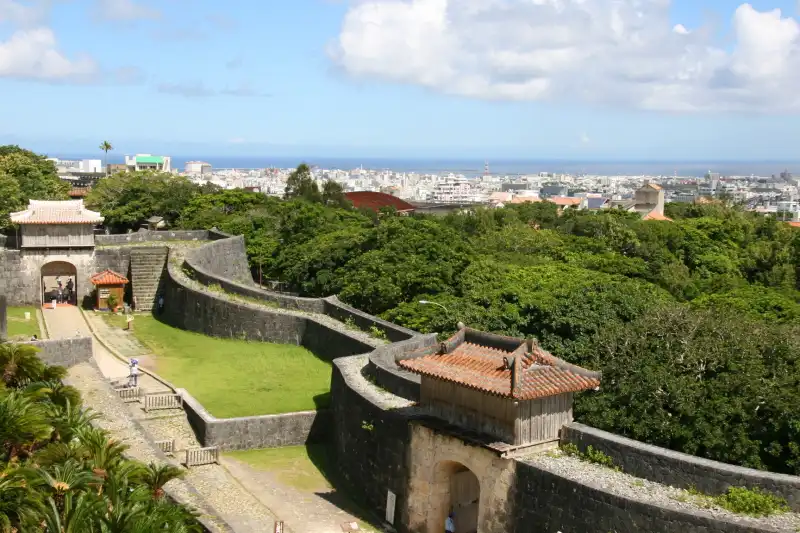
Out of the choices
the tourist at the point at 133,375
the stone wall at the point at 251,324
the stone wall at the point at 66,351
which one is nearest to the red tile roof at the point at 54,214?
the stone wall at the point at 251,324

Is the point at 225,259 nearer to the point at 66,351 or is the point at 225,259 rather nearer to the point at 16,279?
the point at 16,279

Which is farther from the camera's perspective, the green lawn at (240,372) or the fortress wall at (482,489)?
the green lawn at (240,372)

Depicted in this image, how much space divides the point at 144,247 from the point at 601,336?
2425 centimetres

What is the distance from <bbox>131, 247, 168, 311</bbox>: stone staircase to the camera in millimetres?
36750

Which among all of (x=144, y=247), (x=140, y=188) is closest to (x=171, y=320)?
(x=144, y=247)

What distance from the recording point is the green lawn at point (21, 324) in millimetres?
29500

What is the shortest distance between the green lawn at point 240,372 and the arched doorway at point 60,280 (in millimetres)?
6368

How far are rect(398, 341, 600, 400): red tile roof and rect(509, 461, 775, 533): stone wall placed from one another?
4.80 ft

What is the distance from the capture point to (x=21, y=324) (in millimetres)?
31359

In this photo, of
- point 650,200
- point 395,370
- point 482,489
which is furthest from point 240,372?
point 650,200

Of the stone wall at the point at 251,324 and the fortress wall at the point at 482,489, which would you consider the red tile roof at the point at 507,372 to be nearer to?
the fortress wall at the point at 482,489

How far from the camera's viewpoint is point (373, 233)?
34.7 m

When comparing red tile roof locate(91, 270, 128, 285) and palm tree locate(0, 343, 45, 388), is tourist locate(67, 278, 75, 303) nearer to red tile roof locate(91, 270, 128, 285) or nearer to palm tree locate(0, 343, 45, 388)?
red tile roof locate(91, 270, 128, 285)

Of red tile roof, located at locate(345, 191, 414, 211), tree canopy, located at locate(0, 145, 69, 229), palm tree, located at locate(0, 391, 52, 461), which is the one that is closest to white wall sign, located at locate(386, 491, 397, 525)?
palm tree, located at locate(0, 391, 52, 461)
